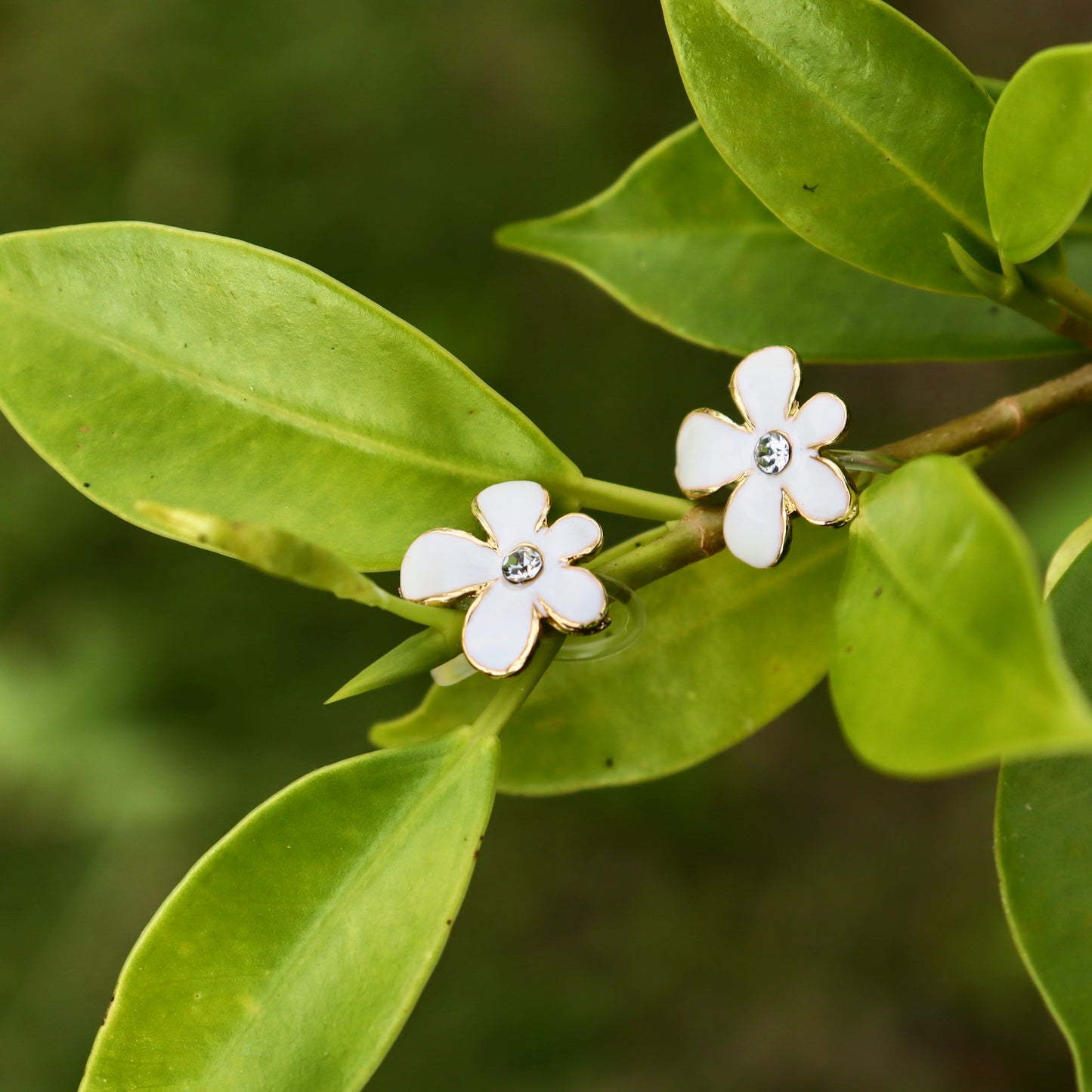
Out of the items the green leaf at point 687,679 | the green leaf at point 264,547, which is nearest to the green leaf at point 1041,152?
the green leaf at point 687,679

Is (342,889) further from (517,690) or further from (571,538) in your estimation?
(571,538)

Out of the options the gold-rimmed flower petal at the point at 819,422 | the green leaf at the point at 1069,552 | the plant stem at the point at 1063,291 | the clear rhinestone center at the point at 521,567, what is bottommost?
the green leaf at the point at 1069,552

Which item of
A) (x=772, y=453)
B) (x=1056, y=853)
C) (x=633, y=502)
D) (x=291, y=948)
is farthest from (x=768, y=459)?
(x=291, y=948)

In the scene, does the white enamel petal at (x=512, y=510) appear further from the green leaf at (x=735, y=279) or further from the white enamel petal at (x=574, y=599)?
the green leaf at (x=735, y=279)

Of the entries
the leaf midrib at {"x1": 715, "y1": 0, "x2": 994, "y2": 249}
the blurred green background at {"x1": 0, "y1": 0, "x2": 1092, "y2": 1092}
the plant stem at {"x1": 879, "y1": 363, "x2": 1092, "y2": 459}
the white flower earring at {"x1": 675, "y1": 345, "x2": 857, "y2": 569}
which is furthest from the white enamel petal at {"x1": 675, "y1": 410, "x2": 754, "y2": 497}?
the blurred green background at {"x1": 0, "y1": 0, "x2": 1092, "y2": 1092}

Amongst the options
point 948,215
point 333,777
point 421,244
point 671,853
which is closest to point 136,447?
point 333,777

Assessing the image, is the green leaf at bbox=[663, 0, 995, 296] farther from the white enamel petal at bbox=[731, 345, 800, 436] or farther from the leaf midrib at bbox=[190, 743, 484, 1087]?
the leaf midrib at bbox=[190, 743, 484, 1087]
